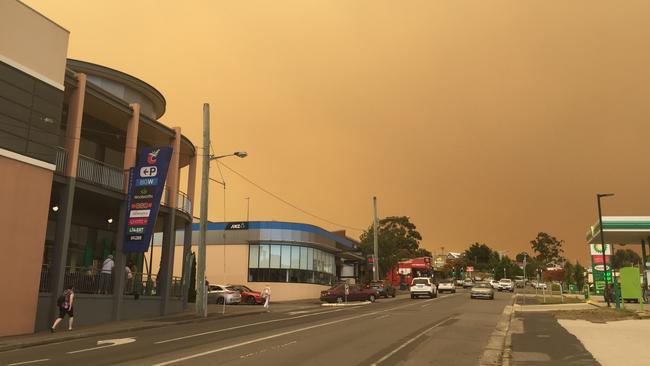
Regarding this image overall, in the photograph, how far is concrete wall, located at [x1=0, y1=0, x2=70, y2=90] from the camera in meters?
18.3

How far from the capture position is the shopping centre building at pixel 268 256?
47031 mm

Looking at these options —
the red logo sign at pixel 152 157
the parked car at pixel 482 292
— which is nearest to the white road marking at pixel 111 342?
the red logo sign at pixel 152 157

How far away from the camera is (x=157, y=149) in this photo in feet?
79.9

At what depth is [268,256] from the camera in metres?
47.2

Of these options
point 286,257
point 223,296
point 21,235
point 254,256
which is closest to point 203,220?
point 21,235

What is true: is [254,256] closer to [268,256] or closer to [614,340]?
[268,256]

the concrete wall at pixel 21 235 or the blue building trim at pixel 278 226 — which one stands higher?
the blue building trim at pixel 278 226

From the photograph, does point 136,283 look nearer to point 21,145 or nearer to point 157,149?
point 157,149

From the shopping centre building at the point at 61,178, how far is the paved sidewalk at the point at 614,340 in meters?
18.1

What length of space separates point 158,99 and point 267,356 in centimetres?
2242

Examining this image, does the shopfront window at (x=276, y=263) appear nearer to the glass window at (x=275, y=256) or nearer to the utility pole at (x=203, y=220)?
the glass window at (x=275, y=256)

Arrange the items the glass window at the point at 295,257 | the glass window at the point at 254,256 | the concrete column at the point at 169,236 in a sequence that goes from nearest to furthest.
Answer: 1. the concrete column at the point at 169,236
2. the glass window at the point at 254,256
3. the glass window at the point at 295,257

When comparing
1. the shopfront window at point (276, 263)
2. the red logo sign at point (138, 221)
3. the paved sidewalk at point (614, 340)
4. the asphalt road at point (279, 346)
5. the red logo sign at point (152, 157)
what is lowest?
the asphalt road at point (279, 346)

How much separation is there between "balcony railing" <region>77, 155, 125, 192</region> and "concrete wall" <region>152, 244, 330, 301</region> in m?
23.7
